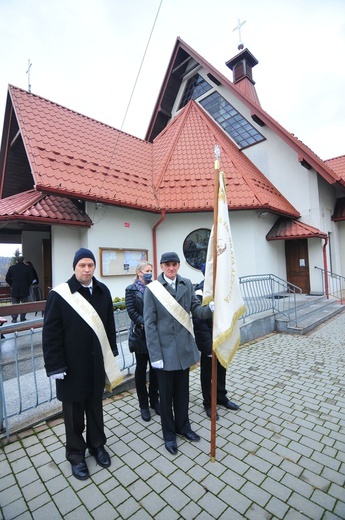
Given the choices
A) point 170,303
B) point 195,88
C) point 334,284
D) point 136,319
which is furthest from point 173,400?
point 195,88

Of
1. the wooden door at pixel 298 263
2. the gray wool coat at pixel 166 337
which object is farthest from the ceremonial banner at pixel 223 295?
the wooden door at pixel 298 263

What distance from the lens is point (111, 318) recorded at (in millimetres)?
2662

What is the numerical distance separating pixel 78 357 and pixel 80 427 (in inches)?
27.0

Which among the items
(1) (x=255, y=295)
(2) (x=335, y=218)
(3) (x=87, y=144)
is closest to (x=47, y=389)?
(1) (x=255, y=295)

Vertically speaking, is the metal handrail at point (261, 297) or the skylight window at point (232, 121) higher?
the skylight window at point (232, 121)

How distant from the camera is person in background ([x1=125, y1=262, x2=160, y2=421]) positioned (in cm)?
309

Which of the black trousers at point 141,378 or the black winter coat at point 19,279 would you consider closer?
the black trousers at point 141,378

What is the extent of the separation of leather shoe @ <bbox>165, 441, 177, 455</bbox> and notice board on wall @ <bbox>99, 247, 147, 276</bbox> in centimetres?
547

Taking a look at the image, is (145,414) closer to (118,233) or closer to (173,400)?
(173,400)

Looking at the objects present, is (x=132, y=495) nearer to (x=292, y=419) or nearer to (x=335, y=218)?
(x=292, y=419)

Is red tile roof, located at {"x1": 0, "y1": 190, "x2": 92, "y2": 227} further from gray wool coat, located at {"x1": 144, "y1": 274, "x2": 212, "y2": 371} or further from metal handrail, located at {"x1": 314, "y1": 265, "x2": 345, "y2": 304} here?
metal handrail, located at {"x1": 314, "y1": 265, "x2": 345, "y2": 304}

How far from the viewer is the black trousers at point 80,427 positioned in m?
2.35

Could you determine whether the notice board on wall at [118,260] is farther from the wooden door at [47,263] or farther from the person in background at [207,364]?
the person in background at [207,364]

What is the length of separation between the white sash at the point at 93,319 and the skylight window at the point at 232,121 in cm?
1152
